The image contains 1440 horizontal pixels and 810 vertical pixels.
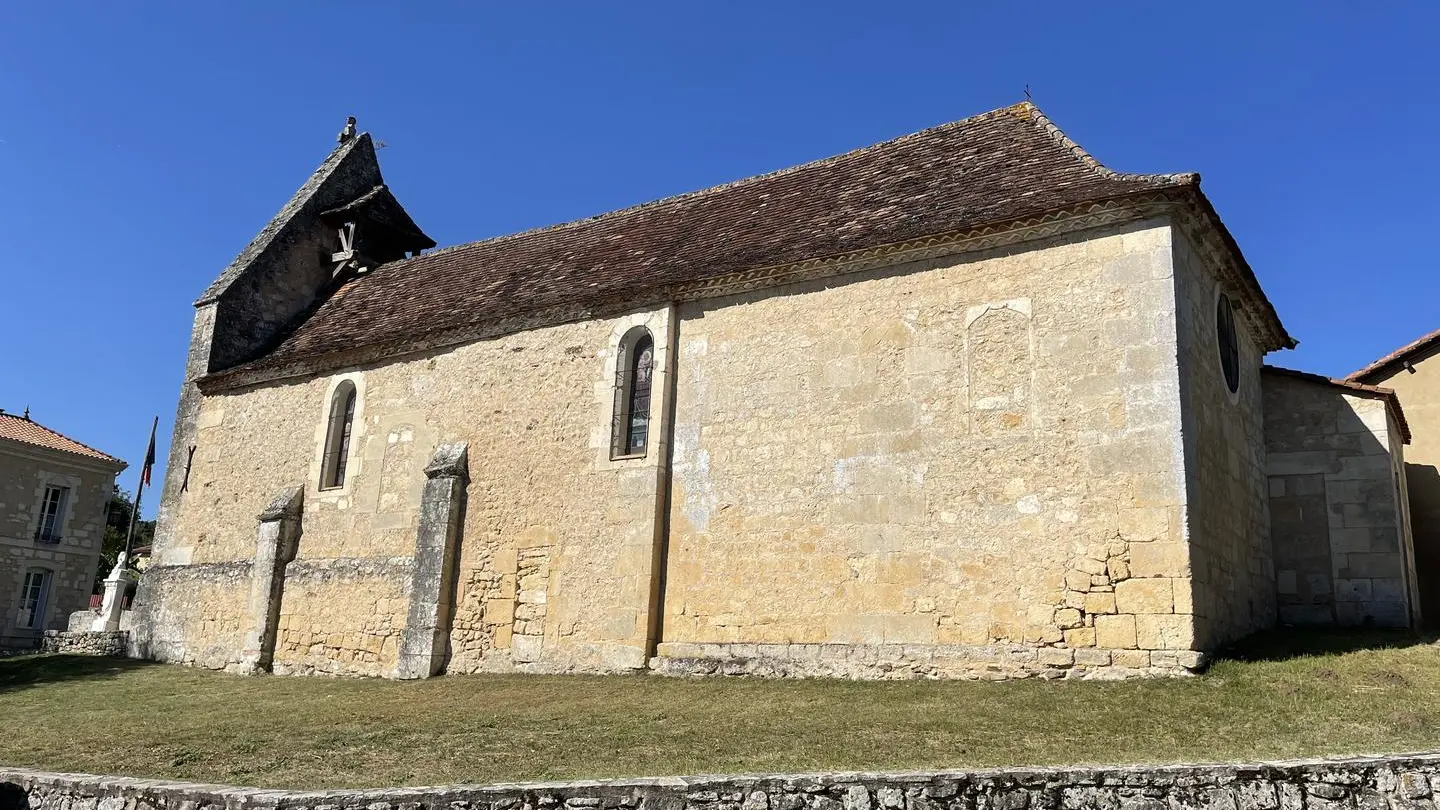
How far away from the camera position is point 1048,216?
1054 centimetres

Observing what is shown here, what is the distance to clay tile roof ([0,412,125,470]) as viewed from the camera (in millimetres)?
25141

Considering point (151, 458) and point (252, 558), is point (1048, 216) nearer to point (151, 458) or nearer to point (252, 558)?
point (252, 558)

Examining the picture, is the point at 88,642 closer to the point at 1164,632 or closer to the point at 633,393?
the point at 633,393

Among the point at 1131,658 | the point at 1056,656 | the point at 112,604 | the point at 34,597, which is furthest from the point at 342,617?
the point at 34,597

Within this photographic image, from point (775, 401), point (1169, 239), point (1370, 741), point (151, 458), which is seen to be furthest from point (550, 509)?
point (151, 458)

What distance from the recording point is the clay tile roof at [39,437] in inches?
990

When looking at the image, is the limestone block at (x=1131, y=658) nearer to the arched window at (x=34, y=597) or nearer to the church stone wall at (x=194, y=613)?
the church stone wall at (x=194, y=613)

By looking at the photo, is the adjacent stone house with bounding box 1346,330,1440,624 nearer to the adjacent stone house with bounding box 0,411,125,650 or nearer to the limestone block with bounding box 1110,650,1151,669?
the limestone block with bounding box 1110,650,1151,669

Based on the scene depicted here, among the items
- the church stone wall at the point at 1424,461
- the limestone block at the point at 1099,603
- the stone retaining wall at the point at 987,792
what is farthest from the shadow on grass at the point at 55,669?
the church stone wall at the point at 1424,461

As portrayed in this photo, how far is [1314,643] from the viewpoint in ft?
33.4

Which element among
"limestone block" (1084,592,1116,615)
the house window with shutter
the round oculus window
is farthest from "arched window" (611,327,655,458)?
the house window with shutter

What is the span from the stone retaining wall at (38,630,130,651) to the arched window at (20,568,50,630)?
6.69 m

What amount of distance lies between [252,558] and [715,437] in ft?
28.3

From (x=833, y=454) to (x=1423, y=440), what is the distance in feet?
30.1
